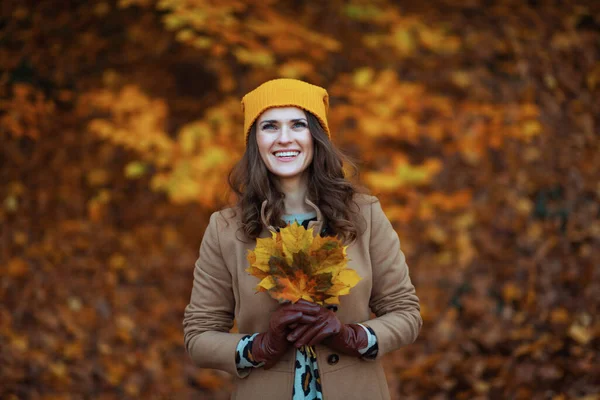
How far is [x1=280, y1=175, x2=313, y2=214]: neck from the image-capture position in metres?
2.48

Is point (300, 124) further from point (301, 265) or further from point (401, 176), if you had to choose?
point (401, 176)

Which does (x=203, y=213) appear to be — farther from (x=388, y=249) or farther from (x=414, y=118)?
(x=388, y=249)

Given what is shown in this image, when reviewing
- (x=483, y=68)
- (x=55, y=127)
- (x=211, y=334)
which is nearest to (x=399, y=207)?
(x=483, y=68)

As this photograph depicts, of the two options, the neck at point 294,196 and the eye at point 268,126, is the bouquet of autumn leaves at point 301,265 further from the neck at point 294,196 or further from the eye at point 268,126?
the eye at point 268,126

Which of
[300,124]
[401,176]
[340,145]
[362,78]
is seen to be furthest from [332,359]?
[340,145]

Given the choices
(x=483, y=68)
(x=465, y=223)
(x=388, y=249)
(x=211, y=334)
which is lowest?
(x=211, y=334)

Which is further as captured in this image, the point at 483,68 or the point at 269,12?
the point at 483,68

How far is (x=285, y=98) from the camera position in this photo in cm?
237

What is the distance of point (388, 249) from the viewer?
2473 millimetres

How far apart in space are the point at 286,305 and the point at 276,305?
155 mm

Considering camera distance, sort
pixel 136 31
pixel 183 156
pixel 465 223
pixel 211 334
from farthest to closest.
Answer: pixel 136 31 → pixel 465 223 → pixel 183 156 → pixel 211 334

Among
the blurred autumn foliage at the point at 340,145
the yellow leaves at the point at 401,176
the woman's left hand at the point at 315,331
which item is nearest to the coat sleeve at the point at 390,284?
the woman's left hand at the point at 315,331

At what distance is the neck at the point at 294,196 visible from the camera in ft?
8.14

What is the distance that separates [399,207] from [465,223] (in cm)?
63
